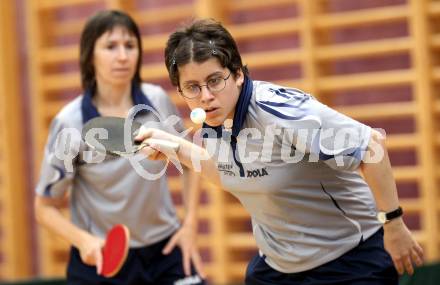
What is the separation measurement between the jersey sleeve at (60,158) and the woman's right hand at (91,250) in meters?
0.27

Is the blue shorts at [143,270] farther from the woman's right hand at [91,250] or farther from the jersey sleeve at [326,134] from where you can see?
the jersey sleeve at [326,134]

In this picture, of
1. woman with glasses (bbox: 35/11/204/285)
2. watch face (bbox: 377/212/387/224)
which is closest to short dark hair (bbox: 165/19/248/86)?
watch face (bbox: 377/212/387/224)

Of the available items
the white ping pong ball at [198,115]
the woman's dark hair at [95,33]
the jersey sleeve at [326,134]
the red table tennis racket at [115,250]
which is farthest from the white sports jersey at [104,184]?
the jersey sleeve at [326,134]

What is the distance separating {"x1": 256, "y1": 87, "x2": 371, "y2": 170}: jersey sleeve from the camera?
2049 mm

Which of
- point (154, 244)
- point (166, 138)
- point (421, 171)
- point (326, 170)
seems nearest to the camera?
point (326, 170)

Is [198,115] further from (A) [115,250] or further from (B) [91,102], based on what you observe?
(B) [91,102]

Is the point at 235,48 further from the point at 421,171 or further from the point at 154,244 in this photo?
the point at 421,171

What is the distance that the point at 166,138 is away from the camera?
241cm

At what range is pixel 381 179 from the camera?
→ 2.06m

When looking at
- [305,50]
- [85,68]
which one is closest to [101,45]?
[85,68]

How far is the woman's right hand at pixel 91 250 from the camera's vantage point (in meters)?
2.80

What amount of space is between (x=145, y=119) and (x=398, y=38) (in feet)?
7.02

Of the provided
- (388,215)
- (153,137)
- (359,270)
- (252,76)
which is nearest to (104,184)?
(153,137)

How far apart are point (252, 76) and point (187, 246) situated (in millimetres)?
2337
